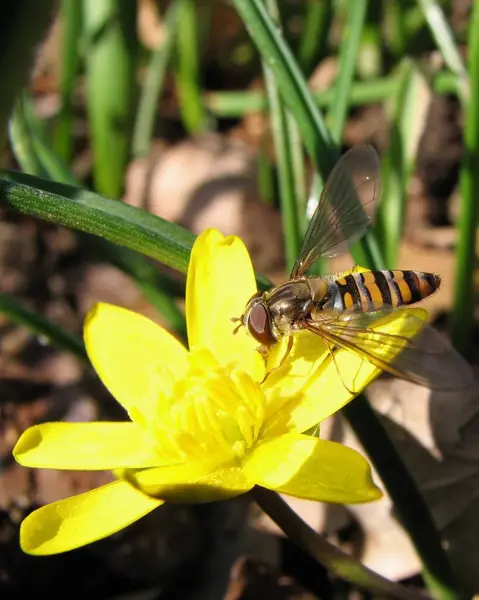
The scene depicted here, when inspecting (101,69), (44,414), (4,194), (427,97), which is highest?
(4,194)

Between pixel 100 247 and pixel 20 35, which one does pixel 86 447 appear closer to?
pixel 100 247

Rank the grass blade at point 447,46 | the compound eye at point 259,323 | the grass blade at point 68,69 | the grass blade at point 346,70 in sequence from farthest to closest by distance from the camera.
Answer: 1. the grass blade at point 68,69
2. the grass blade at point 447,46
3. the grass blade at point 346,70
4. the compound eye at point 259,323

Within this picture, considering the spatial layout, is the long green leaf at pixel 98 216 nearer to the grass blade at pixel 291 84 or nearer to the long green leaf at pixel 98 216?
the long green leaf at pixel 98 216

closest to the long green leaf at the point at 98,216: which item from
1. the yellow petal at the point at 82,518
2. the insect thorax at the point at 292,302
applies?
the insect thorax at the point at 292,302

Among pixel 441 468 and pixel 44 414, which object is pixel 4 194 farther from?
pixel 44 414

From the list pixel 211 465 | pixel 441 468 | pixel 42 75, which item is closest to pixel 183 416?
pixel 211 465
